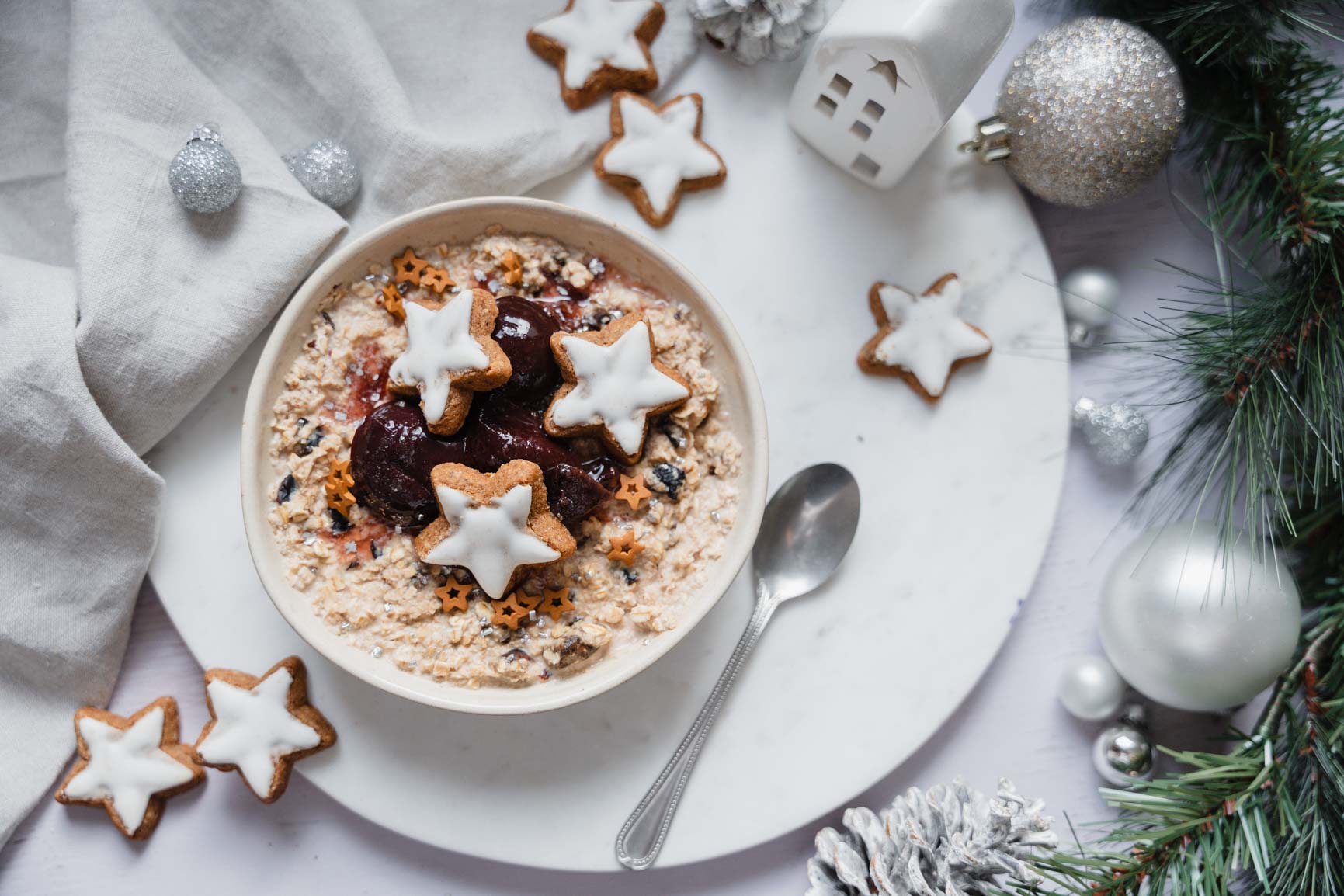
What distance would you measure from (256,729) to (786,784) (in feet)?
3.12

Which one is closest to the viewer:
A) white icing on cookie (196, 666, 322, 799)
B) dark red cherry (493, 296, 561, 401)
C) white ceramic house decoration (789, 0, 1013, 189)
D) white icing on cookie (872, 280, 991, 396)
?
white ceramic house decoration (789, 0, 1013, 189)

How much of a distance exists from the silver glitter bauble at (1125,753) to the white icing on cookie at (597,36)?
1542mm

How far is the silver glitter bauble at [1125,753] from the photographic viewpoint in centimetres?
191

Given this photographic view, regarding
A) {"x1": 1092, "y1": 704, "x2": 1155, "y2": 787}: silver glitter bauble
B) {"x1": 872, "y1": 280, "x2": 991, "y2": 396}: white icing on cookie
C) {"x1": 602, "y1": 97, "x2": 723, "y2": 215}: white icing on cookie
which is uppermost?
{"x1": 602, "y1": 97, "x2": 723, "y2": 215}: white icing on cookie

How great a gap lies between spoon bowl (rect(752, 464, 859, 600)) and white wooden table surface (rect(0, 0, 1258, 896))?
29 cm

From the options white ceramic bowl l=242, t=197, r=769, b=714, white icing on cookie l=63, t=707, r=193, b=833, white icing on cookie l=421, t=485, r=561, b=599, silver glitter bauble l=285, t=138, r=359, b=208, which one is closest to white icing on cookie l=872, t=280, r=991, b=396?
white ceramic bowl l=242, t=197, r=769, b=714

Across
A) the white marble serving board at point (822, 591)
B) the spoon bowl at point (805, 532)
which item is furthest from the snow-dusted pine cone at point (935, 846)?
the spoon bowl at point (805, 532)

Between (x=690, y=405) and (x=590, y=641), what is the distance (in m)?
0.42

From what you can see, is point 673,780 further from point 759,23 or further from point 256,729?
point 759,23

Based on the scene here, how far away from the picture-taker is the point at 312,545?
66.0 inches

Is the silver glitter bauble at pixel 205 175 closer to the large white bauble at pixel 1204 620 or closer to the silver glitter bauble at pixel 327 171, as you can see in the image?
the silver glitter bauble at pixel 327 171

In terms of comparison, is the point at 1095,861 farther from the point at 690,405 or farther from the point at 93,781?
the point at 93,781

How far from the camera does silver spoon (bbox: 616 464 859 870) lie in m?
1.83

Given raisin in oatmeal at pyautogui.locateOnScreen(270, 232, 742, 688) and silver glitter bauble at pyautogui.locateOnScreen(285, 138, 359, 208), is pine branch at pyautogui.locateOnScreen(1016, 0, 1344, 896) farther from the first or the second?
silver glitter bauble at pyautogui.locateOnScreen(285, 138, 359, 208)
